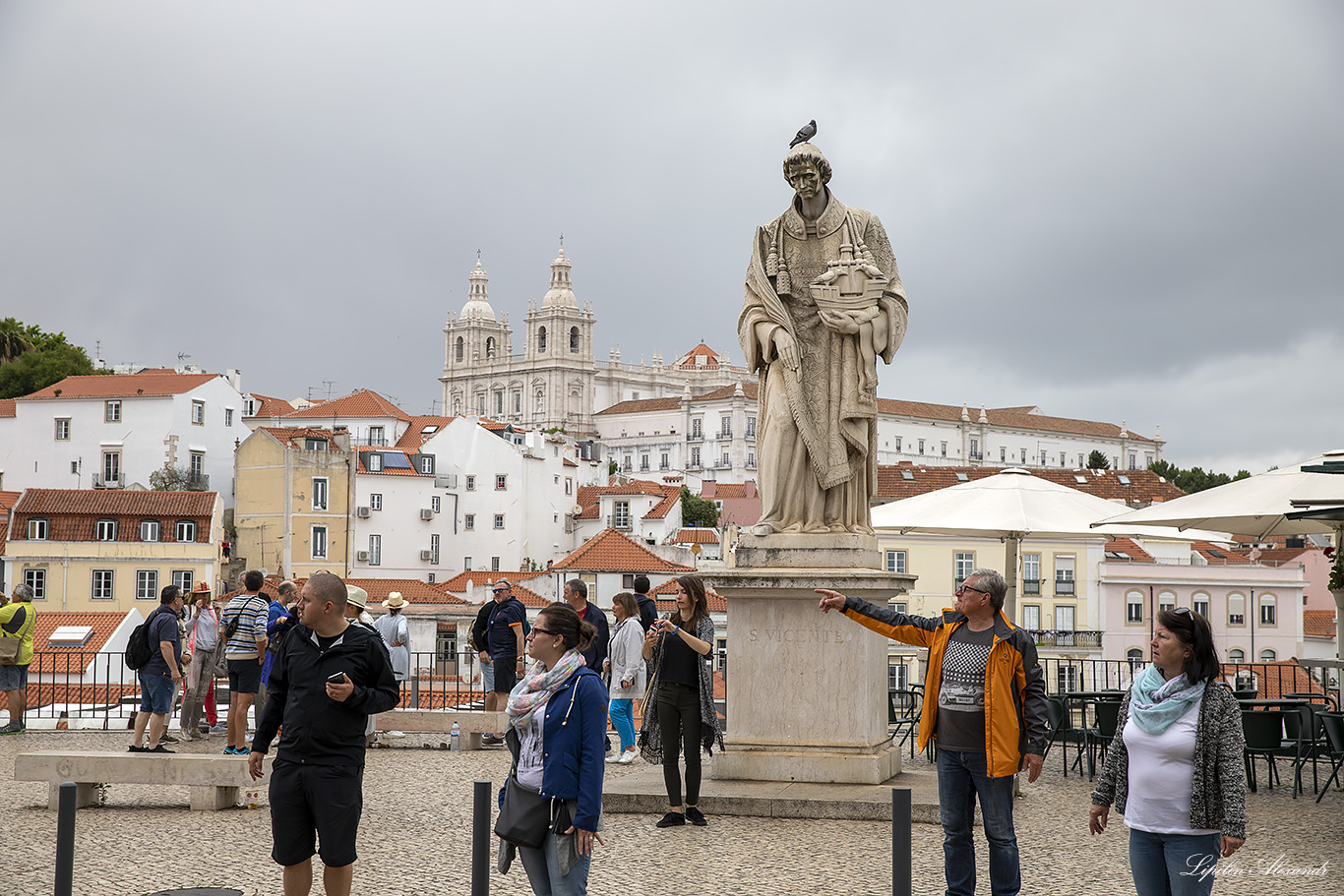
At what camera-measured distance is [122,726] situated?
14906mm

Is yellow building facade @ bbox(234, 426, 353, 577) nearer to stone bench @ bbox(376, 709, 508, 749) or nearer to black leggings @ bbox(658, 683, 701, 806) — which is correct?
stone bench @ bbox(376, 709, 508, 749)


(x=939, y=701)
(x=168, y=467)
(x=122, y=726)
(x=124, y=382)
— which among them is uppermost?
(x=124, y=382)

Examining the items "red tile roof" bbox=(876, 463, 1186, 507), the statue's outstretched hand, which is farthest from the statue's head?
"red tile roof" bbox=(876, 463, 1186, 507)

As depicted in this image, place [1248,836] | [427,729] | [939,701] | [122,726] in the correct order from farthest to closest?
[122,726] < [427,729] < [1248,836] < [939,701]

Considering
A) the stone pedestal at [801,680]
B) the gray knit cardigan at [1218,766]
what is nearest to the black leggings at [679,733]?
the stone pedestal at [801,680]

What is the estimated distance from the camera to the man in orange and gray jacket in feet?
17.9

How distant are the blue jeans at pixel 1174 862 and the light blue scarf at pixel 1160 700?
355mm

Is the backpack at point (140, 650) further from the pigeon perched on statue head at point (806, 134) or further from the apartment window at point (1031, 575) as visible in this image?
the apartment window at point (1031, 575)

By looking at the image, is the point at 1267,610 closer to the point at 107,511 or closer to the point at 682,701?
the point at 107,511

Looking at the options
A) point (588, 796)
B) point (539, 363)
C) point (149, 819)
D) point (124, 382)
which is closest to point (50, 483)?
point (124, 382)

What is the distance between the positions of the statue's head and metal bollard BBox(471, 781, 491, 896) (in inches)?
198

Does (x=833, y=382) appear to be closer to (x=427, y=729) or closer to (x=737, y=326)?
(x=737, y=326)

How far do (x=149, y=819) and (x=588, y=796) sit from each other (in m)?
4.97

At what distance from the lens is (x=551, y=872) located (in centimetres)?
468
